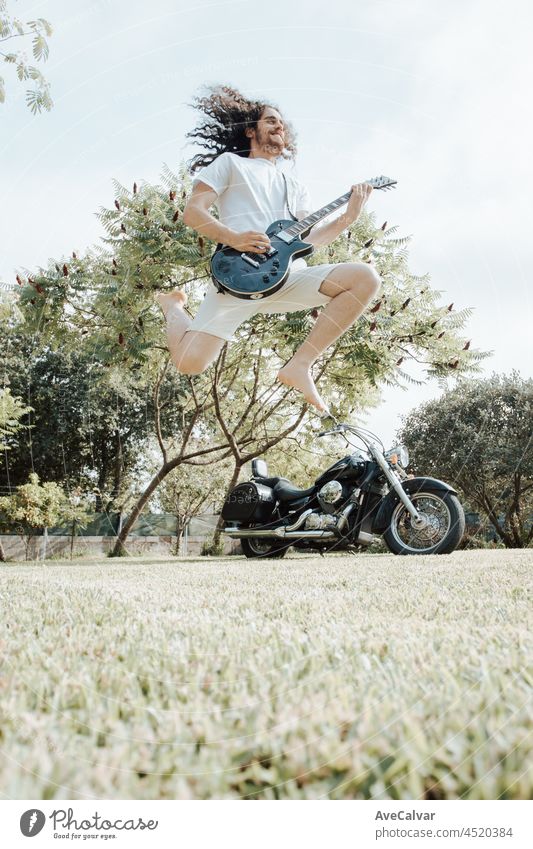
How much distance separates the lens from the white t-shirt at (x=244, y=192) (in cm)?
347

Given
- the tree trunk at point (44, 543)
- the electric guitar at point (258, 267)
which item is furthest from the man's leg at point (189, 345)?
the tree trunk at point (44, 543)

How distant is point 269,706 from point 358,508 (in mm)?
5128

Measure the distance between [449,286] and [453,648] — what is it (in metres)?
2.84

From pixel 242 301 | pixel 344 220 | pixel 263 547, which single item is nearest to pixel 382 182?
pixel 344 220

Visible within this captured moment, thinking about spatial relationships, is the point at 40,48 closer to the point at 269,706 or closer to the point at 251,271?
the point at 251,271

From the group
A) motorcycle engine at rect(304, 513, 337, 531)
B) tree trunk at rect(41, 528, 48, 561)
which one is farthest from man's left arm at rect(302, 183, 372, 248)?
tree trunk at rect(41, 528, 48, 561)

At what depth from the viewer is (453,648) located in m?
1.27

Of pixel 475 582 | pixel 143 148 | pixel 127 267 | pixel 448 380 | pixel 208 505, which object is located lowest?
pixel 208 505

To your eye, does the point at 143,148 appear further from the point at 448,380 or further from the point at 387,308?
the point at 448,380

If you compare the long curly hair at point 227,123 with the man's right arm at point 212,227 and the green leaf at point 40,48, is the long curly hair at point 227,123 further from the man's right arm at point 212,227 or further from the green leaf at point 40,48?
the green leaf at point 40,48

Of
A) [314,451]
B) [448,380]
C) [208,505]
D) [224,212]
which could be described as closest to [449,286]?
[448,380]

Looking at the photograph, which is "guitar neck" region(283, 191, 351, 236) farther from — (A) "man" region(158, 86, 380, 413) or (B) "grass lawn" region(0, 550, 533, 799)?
(B) "grass lawn" region(0, 550, 533, 799)

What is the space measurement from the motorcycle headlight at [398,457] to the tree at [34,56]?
12.7 feet

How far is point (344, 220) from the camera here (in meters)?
3.49
